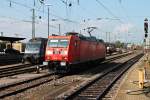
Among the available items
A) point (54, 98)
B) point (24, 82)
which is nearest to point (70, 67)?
point (24, 82)

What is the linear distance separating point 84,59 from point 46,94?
634 inches

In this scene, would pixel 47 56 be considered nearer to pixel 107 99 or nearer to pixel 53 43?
pixel 53 43

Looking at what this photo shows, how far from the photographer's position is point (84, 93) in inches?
758

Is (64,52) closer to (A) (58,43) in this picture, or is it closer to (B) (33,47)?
(A) (58,43)

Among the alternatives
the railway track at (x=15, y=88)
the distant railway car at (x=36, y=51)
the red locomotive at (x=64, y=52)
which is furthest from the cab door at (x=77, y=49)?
the distant railway car at (x=36, y=51)

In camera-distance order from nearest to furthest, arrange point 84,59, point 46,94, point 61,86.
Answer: point 46,94 < point 61,86 < point 84,59

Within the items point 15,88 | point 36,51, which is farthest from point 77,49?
point 36,51

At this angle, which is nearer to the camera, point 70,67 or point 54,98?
point 54,98

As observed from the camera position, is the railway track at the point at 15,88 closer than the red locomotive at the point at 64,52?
Yes

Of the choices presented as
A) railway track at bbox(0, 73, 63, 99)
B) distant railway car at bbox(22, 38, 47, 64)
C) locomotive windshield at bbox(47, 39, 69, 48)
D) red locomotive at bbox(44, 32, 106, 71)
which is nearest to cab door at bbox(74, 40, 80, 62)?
red locomotive at bbox(44, 32, 106, 71)

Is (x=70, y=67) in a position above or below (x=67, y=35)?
below

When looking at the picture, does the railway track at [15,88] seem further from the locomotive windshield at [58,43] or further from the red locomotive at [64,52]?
the locomotive windshield at [58,43]

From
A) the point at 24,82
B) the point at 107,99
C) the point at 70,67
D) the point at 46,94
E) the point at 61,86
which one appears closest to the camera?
the point at 107,99

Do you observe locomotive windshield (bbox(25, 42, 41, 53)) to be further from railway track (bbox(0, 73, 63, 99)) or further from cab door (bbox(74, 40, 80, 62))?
railway track (bbox(0, 73, 63, 99))
